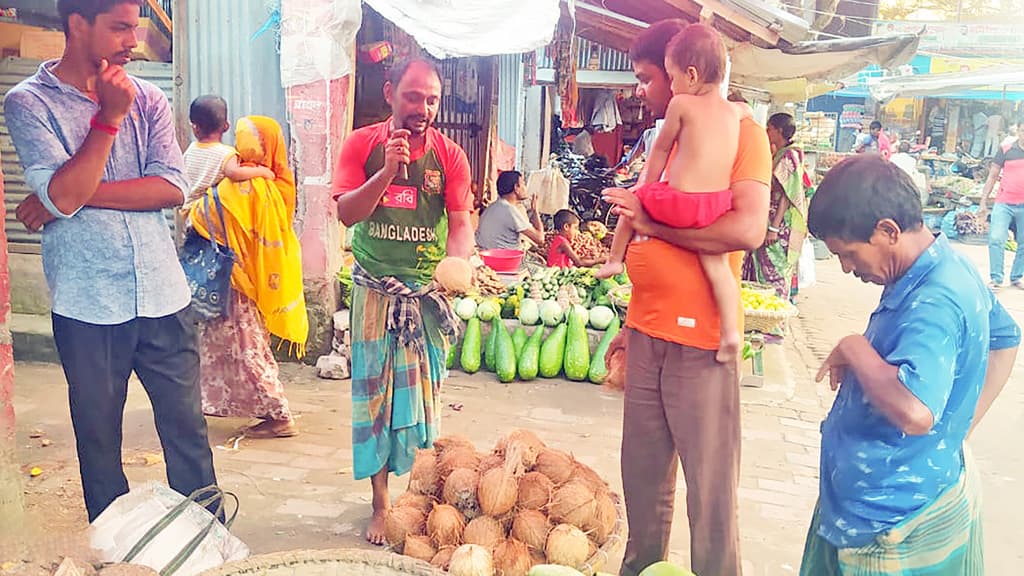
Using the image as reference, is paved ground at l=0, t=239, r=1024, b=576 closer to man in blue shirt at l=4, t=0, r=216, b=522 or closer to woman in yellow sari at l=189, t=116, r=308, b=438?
woman in yellow sari at l=189, t=116, r=308, b=438

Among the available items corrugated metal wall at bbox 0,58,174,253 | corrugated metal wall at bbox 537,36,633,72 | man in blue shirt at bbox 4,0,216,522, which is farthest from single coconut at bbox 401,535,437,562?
corrugated metal wall at bbox 537,36,633,72

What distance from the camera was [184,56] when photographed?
228 inches

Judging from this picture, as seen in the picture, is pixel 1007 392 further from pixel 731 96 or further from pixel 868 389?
pixel 868 389

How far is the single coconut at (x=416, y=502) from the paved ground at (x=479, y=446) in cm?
69

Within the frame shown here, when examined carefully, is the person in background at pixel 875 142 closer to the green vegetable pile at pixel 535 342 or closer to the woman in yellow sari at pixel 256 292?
the green vegetable pile at pixel 535 342

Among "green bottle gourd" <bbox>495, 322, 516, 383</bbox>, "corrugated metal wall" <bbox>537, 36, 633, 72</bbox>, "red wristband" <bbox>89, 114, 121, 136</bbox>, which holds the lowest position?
"green bottle gourd" <bbox>495, 322, 516, 383</bbox>

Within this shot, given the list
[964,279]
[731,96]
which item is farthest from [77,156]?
[731,96]

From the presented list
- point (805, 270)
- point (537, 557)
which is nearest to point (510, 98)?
point (805, 270)

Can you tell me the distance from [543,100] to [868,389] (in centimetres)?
1270

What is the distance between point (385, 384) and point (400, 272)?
0.49 m

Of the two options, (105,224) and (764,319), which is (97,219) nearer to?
(105,224)

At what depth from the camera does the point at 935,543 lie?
6.21 ft

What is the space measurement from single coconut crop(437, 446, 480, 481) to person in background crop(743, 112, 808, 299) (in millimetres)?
4880

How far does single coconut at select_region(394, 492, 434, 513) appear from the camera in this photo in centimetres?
261
